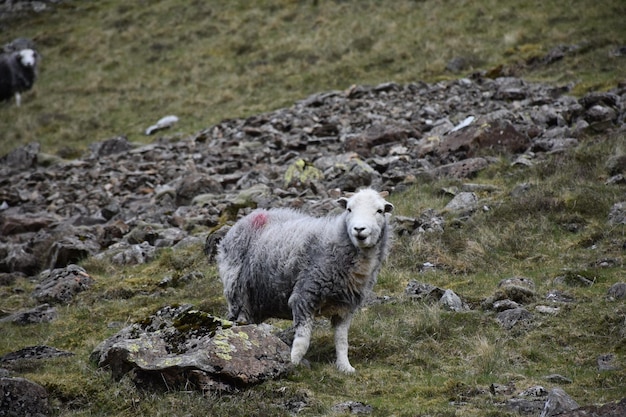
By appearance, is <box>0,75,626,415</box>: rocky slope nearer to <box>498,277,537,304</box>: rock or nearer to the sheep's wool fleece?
<box>498,277,537,304</box>: rock

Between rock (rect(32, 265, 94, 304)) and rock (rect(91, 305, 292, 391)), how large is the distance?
5695 millimetres

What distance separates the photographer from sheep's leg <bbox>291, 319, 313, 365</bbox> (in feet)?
Result: 28.8

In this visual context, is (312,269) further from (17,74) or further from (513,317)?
(17,74)

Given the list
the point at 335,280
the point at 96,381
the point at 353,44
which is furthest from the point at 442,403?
the point at 353,44

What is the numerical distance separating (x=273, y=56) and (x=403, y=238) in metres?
23.3

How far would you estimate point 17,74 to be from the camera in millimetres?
38062

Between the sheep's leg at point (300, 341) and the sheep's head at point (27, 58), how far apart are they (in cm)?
3417

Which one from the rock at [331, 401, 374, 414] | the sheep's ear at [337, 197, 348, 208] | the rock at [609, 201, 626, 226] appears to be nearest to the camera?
the rock at [331, 401, 374, 414]

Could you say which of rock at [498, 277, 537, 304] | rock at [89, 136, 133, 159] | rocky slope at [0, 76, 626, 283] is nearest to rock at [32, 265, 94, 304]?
rocky slope at [0, 76, 626, 283]

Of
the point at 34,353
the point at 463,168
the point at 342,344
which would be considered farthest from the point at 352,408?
the point at 463,168

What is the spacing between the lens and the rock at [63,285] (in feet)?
46.3

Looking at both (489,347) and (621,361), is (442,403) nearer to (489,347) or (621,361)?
(489,347)

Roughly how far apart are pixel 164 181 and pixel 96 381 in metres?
15.4

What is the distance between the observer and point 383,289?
12.1m
